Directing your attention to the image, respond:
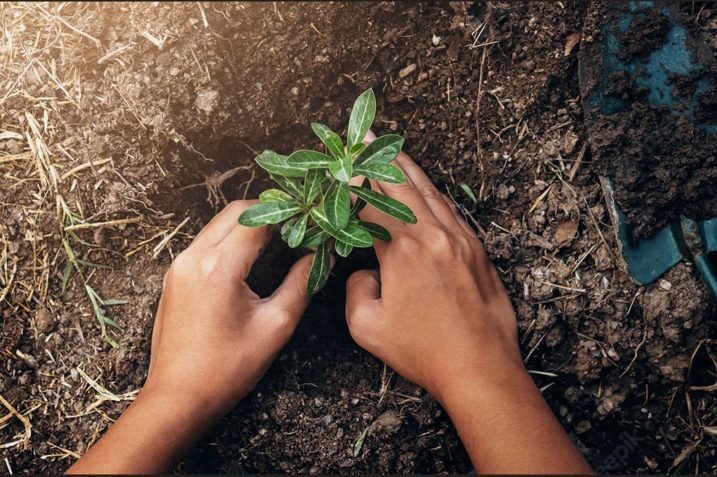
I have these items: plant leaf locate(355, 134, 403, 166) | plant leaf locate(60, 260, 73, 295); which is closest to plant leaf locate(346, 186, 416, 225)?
plant leaf locate(355, 134, 403, 166)

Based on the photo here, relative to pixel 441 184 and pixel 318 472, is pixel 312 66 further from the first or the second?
pixel 318 472

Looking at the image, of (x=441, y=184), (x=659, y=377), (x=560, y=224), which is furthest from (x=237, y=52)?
(x=659, y=377)

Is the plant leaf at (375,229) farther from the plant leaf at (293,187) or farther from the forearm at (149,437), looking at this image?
the forearm at (149,437)

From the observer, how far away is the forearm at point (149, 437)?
2.04 meters

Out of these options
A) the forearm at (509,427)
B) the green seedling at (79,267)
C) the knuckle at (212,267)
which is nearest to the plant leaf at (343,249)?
the knuckle at (212,267)

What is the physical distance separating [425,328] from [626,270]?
78 centimetres

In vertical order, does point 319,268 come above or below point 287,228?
below

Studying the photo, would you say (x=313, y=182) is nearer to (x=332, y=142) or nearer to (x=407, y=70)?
(x=332, y=142)

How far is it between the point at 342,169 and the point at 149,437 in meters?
1.10

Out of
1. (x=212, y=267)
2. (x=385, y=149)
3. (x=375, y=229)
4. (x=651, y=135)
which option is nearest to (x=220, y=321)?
(x=212, y=267)

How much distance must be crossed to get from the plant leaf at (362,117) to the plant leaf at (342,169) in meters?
0.10

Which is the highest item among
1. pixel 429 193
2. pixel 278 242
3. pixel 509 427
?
pixel 429 193

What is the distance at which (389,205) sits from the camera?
2.04 metres

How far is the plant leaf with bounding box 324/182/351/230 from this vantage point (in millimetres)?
1940
